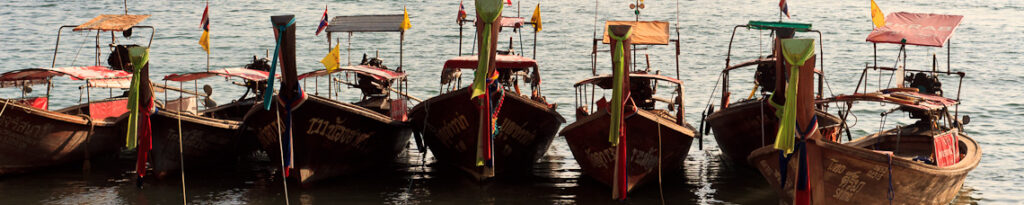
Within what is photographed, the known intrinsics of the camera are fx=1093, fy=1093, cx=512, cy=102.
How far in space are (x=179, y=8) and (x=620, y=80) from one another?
34024mm

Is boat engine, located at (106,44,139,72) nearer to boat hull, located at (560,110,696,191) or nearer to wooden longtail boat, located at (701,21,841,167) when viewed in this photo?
boat hull, located at (560,110,696,191)

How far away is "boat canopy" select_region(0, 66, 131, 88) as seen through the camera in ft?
55.2

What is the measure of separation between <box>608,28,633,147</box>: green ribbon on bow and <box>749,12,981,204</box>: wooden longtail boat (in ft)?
5.87

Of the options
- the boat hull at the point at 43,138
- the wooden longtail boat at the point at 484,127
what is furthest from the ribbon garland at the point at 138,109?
the wooden longtail boat at the point at 484,127

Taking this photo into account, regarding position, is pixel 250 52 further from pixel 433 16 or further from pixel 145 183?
pixel 145 183

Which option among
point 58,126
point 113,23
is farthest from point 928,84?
point 113,23

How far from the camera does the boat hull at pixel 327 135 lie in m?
15.4

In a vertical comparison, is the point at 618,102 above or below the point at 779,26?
below

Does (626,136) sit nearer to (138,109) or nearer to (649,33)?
(649,33)

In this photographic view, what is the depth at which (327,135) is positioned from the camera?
51.5 ft

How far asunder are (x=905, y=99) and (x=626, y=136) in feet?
12.1

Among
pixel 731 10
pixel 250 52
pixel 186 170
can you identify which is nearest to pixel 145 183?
pixel 186 170

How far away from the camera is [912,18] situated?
16.7 m

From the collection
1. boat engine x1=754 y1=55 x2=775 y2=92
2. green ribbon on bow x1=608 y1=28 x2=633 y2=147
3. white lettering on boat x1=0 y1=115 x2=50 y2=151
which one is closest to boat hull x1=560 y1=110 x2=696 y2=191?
green ribbon on bow x1=608 y1=28 x2=633 y2=147
